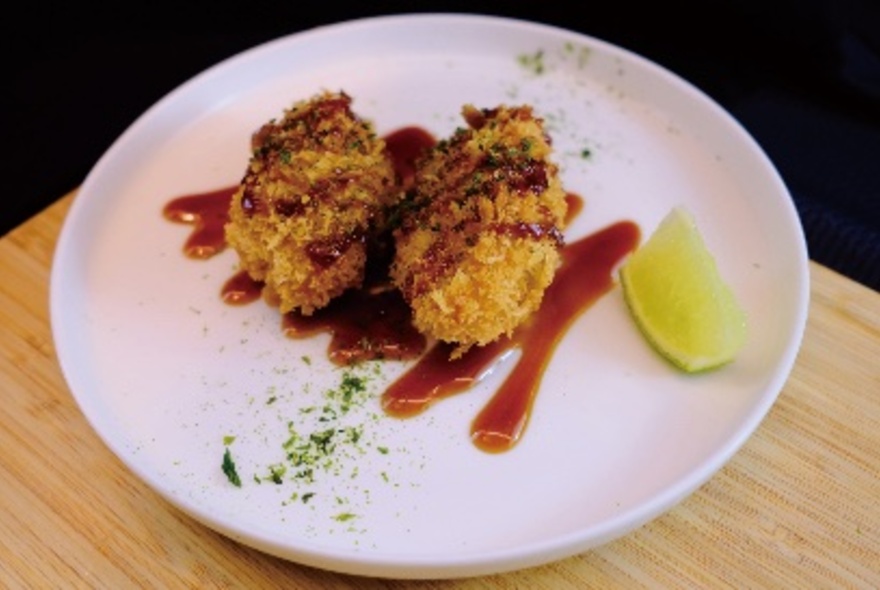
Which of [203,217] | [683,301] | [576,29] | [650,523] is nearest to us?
[650,523]

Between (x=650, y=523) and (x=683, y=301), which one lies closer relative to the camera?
(x=650, y=523)

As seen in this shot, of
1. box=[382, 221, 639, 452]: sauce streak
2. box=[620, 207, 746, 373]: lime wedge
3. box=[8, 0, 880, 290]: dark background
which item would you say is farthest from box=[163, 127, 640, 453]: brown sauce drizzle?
box=[8, 0, 880, 290]: dark background

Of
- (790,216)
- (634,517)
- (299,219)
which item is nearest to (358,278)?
(299,219)

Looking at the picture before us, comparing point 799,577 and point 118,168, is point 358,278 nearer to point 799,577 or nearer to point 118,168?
point 118,168

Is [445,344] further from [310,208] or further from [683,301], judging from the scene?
[683,301]

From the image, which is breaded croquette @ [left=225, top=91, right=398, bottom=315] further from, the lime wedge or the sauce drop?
the lime wedge

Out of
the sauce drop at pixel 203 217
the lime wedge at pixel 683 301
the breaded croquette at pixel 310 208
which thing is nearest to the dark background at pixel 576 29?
the sauce drop at pixel 203 217

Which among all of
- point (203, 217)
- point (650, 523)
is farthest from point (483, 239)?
point (203, 217)
